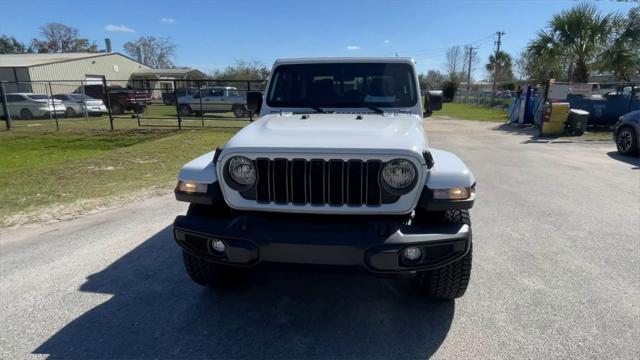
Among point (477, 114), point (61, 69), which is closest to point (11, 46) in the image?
point (61, 69)

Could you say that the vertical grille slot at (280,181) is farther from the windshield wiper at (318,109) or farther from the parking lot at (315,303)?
the windshield wiper at (318,109)

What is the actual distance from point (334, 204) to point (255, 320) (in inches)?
42.6

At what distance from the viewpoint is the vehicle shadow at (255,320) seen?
263 centimetres

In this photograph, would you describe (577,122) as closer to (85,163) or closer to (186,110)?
(85,163)

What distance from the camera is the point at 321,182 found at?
264 cm

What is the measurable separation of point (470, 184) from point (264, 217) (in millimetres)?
1387

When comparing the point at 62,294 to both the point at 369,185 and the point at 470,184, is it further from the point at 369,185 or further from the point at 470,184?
the point at 470,184

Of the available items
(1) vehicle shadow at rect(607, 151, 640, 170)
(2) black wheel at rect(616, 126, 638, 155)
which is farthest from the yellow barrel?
(2) black wheel at rect(616, 126, 638, 155)

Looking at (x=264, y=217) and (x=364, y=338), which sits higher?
(x=264, y=217)

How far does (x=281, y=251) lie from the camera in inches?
98.7

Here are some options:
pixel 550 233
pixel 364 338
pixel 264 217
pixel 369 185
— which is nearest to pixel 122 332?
pixel 264 217

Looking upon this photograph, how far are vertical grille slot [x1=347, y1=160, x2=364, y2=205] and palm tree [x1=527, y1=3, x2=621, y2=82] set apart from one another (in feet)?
74.4

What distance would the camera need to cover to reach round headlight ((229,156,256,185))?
270 cm

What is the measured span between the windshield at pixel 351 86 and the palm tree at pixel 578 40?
20921 mm
